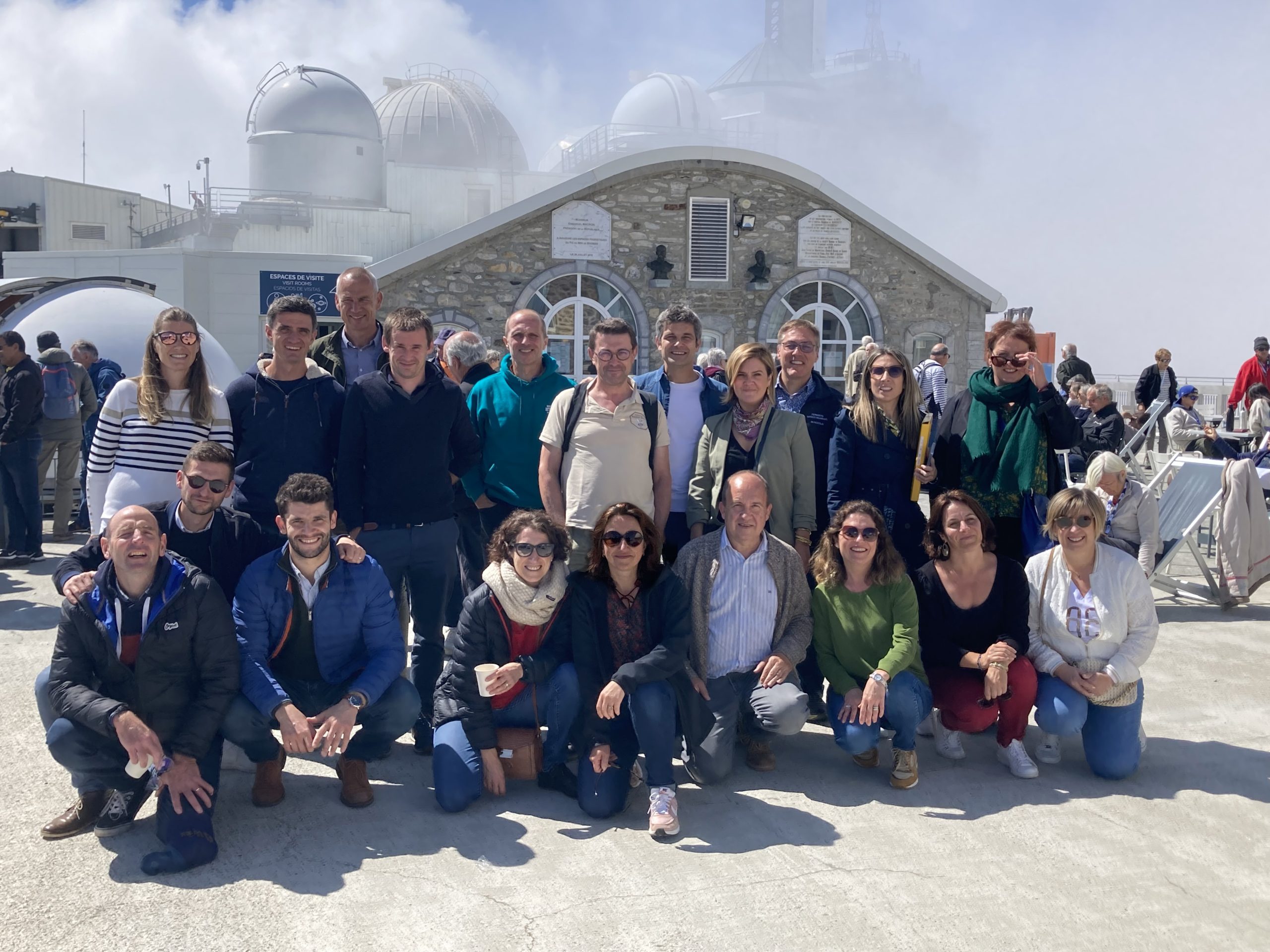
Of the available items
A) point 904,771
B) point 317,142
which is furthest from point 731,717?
point 317,142

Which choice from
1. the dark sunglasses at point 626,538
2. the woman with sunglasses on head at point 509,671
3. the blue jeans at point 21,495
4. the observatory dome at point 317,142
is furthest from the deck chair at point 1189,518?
the observatory dome at point 317,142

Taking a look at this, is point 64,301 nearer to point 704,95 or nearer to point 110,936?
point 110,936

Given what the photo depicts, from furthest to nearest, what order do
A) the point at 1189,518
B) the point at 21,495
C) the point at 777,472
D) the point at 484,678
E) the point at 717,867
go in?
the point at 21,495 < the point at 1189,518 < the point at 777,472 < the point at 484,678 < the point at 717,867

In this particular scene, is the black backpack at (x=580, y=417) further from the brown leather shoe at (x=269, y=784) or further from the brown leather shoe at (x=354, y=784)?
the brown leather shoe at (x=269, y=784)

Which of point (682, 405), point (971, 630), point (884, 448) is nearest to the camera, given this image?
point (971, 630)

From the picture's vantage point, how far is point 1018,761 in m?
3.90

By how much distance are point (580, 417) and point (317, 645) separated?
1.41 m

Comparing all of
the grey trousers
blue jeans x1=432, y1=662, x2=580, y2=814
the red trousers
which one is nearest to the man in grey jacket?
the grey trousers

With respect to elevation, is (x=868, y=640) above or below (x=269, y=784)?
above

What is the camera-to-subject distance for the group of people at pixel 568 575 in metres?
3.31

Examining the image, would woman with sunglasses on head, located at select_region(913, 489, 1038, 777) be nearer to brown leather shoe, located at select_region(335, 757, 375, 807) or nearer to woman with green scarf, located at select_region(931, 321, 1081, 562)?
woman with green scarf, located at select_region(931, 321, 1081, 562)

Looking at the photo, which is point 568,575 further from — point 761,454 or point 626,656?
point 761,454

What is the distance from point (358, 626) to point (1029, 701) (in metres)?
2.61

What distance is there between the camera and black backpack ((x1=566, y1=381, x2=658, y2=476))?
4.22 meters
